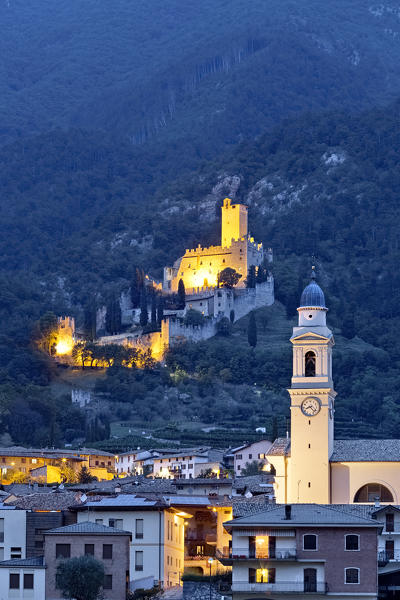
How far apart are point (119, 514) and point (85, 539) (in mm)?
5520

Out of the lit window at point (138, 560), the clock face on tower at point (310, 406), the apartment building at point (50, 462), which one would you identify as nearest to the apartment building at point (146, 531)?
the lit window at point (138, 560)

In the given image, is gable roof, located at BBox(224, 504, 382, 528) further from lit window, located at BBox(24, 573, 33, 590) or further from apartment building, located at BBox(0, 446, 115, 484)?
apartment building, located at BBox(0, 446, 115, 484)

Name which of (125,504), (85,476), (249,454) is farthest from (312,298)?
(249,454)

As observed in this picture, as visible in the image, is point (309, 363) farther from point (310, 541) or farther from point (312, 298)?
point (310, 541)

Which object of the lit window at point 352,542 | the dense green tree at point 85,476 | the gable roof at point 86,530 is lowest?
the lit window at point 352,542

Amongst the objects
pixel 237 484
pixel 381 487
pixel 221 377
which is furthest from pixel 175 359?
pixel 381 487

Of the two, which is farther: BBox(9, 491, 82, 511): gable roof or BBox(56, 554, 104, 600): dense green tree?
BBox(9, 491, 82, 511): gable roof

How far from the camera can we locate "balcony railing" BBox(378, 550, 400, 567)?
7269cm

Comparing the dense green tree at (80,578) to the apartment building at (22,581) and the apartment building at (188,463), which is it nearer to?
the apartment building at (22,581)

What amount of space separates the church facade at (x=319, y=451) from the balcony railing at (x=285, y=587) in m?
21.7

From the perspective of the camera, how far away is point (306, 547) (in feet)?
226

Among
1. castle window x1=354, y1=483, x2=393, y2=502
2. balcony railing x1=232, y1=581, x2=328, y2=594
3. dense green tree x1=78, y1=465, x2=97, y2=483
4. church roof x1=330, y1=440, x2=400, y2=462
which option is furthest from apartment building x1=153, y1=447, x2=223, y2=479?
balcony railing x1=232, y1=581, x2=328, y2=594

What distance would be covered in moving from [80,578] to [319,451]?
1038 inches

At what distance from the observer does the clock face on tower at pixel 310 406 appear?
94.2 meters
